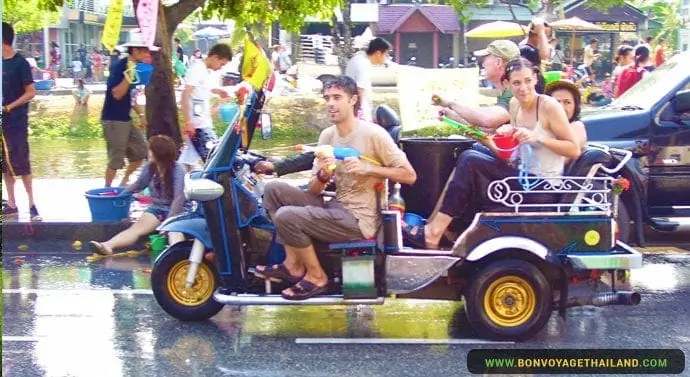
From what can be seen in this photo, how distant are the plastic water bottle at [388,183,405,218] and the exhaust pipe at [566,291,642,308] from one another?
1.26 metres

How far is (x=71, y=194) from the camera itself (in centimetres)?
1205

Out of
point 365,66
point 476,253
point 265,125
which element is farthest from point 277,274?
point 365,66

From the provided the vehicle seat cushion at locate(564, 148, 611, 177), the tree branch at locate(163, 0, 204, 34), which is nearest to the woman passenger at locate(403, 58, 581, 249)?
the vehicle seat cushion at locate(564, 148, 611, 177)

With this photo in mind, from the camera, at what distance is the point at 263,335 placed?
21.6ft

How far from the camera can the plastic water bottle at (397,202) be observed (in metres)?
6.67

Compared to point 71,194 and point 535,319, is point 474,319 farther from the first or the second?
point 71,194

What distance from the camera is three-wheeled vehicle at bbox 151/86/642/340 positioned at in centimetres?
636

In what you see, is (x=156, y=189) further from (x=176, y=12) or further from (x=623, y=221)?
(x=623, y=221)

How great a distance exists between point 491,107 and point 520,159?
31.5 inches

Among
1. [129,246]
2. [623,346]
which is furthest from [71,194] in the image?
[623,346]

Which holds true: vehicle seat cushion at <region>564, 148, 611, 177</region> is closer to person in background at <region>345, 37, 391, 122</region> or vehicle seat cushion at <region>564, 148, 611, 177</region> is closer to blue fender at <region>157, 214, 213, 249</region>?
blue fender at <region>157, 214, 213, 249</region>

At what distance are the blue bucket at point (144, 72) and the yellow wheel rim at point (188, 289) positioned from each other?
171 inches

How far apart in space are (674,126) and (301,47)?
27298 mm

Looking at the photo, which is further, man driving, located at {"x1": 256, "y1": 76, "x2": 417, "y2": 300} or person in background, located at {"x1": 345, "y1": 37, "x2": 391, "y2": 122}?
person in background, located at {"x1": 345, "y1": 37, "x2": 391, "y2": 122}
